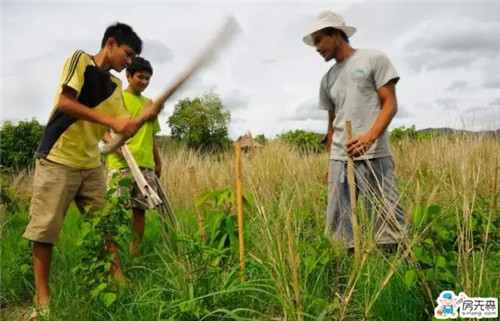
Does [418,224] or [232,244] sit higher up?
[418,224]

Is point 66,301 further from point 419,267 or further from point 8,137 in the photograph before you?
point 8,137

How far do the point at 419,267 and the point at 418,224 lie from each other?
7.8 inches

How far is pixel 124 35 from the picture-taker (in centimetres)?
271

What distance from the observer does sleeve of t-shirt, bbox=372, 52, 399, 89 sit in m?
2.69

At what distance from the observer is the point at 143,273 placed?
289cm

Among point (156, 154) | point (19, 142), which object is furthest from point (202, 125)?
point (156, 154)

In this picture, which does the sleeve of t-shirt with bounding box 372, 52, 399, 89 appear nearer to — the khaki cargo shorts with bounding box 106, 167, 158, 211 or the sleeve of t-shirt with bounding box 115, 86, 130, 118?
the sleeve of t-shirt with bounding box 115, 86, 130, 118

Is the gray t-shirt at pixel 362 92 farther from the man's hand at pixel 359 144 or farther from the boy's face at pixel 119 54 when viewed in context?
the boy's face at pixel 119 54

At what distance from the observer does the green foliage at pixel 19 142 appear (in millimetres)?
12500

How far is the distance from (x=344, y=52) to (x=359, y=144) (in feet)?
2.26

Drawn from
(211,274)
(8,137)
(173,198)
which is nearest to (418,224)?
(211,274)

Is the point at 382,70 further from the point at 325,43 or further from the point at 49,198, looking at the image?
the point at 49,198

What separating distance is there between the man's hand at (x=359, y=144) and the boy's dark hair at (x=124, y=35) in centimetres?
136

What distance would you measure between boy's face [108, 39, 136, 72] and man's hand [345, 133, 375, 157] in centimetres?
137
